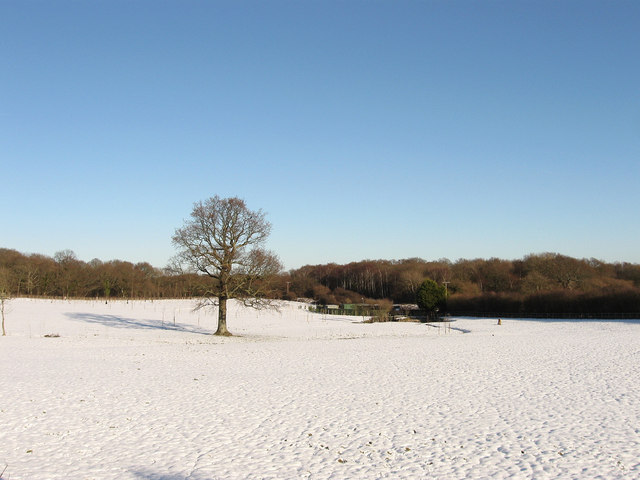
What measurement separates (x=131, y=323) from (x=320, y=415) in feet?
128

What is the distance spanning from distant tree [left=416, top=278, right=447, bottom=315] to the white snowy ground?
35.7 m

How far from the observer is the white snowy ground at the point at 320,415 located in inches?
329

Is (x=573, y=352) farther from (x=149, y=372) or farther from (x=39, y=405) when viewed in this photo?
(x=39, y=405)

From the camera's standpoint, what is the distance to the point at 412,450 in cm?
917

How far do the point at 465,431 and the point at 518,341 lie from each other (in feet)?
76.0

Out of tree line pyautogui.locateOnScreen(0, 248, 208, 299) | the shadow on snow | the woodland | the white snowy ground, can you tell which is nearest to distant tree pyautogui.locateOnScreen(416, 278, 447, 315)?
the woodland

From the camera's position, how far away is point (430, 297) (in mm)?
60344

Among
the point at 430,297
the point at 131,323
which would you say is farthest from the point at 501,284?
the point at 131,323

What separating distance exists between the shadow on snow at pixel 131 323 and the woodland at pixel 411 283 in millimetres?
4388

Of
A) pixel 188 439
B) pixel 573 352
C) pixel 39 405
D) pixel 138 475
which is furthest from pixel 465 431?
pixel 573 352

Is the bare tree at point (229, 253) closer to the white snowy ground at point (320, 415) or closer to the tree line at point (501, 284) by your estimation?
the white snowy ground at point (320, 415)

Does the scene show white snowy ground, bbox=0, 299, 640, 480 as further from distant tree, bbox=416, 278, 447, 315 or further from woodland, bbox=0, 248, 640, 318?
distant tree, bbox=416, 278, 447, 315

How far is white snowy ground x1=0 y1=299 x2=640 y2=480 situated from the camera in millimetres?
8352

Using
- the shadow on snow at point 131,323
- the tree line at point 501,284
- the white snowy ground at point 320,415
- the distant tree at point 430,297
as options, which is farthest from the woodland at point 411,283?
the white snowy ground at point 320,415
